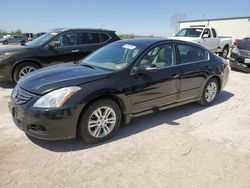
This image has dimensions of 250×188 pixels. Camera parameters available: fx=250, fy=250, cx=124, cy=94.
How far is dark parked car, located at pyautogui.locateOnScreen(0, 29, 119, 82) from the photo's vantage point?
22.4 feet

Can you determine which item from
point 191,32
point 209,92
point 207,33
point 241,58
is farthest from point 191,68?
point 207,33

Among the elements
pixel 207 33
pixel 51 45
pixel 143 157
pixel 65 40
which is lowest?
pixel 143 157

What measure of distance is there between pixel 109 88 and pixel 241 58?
7883 mm

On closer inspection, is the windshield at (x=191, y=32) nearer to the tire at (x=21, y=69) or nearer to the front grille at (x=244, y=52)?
the front grille at (x=244, y=52)

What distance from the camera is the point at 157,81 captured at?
4.35 meters

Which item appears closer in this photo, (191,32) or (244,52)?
(244,52)

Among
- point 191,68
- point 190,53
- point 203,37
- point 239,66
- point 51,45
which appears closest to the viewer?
point 191,68

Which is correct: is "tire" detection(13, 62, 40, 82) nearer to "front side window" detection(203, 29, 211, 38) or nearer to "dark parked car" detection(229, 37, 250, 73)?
"dark parked car" detection(229, 37, 250, 73)

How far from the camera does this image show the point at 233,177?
306cm

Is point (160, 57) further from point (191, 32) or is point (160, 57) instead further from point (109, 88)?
point (191, 32)

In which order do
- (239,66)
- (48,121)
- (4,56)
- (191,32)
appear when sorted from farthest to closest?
(191,32)
(239,66)
(4,56)
(48,121)

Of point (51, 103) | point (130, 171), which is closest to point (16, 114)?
point (51, 103)

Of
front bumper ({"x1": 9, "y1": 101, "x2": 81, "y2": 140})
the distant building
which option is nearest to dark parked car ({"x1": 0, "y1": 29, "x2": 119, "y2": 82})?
front bumper ({"x1": 9, "y1": 101, "x2": 81, "y2": 140})

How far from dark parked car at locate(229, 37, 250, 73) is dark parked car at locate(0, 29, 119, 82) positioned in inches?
198
